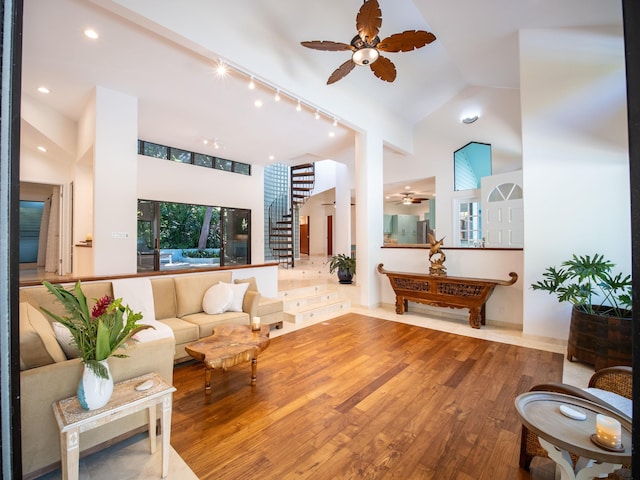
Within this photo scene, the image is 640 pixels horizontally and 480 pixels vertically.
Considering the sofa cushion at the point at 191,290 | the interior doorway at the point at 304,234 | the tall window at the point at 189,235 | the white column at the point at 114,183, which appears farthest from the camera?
the interior doorway at the point at 304,234

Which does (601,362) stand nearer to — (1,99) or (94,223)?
(1,99)

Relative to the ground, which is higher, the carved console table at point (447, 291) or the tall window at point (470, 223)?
the tall window at point (470, 223)

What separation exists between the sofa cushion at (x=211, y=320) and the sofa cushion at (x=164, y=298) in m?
0.19

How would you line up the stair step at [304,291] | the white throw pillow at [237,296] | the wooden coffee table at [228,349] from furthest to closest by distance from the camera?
the stair step at [304,291], the white throw pillow at [237,296], the wooden coffee table at [228,349]

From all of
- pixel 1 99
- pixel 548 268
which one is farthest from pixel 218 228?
pixel 1 99

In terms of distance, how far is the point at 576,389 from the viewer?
156cm

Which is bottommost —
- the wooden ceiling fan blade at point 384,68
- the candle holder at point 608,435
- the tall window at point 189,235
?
the candle holder at point 608,435

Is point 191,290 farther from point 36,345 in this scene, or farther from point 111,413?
point 111,413

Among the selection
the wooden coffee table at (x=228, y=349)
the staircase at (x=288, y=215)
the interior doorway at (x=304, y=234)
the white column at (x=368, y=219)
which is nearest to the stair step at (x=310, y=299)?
the white column at (x=368, y=219)

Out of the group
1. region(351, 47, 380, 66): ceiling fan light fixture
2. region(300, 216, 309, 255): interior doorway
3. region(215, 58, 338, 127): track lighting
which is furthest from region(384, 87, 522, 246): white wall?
region(300, 216, 309, 255): interior doorway

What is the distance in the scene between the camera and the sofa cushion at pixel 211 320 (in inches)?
121

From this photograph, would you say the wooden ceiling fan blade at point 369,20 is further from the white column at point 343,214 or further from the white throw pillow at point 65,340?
the white column at point 343,214

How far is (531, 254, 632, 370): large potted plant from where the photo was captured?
2729 millimetres

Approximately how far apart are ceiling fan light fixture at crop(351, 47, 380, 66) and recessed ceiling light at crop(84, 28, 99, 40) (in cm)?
282
